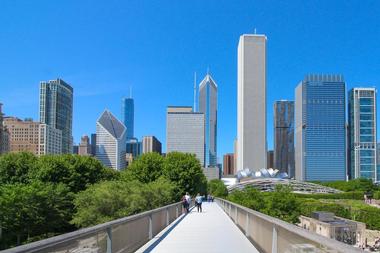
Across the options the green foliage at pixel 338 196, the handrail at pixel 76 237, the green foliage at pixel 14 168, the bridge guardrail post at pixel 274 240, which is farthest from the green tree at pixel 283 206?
the green foliage at pixel 338 196

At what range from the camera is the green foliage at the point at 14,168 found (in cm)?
6303

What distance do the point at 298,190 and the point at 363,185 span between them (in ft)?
71.6

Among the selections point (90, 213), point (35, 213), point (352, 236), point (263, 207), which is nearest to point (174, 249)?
point (90, 213)

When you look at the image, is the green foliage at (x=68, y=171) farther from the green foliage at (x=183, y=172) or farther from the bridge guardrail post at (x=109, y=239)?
the bridge guardrail post at (x=109, y=239)

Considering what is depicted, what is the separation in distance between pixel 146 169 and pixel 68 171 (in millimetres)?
12515

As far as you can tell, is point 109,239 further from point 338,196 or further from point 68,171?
point 338,196

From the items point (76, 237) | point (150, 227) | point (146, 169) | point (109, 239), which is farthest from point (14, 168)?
point (76, 237)

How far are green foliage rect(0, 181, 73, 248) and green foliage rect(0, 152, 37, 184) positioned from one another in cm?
686

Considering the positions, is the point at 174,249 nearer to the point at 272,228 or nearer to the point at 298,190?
the point at 272,228

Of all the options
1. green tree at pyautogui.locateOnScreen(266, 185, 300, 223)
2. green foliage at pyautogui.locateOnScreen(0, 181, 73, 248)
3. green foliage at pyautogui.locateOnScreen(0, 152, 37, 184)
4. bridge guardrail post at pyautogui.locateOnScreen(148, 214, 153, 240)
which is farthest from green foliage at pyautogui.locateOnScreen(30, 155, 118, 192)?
bridge guardrail post at pyautogui.locateOnScreen(148, 214, 153, 240)

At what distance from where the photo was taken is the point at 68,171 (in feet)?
213

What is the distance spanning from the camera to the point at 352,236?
6050 centimetres

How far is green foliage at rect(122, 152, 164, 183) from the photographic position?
7150cm

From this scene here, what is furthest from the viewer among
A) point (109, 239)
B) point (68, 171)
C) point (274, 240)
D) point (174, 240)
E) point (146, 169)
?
point (146, 169)
